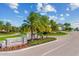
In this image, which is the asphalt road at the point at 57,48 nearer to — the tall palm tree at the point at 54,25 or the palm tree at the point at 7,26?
the tall palm tree at the point at 54,25

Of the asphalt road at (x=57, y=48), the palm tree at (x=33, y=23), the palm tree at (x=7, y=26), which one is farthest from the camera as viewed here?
the palm tree at (x=33, y=23)

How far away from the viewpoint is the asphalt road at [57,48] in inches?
190

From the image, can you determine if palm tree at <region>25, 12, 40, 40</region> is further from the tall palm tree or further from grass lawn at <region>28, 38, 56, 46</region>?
the tall palm tree

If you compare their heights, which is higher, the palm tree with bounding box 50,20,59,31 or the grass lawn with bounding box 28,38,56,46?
the palm tree with bounding box 50,20,59,31

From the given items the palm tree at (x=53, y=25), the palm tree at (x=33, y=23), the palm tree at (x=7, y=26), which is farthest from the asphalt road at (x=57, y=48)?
the palm tree at (x=7, y=26)

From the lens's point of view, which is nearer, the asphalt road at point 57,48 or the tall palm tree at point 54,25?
the asphalt road at point 57,48

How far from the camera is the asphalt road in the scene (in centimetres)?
483

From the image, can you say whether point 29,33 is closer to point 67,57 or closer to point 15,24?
point 15,24

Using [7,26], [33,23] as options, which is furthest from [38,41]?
[7,26]

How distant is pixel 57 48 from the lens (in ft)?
16.6

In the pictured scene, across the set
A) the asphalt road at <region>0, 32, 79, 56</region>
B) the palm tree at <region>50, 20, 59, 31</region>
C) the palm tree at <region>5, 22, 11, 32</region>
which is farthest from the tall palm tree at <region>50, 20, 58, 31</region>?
the palm tree at <region>5, 22, 11, 32</region>

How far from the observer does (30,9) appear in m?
4.95

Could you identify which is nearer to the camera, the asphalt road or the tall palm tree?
the asphalt road

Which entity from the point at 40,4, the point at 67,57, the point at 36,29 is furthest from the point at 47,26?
the point at 67,57
